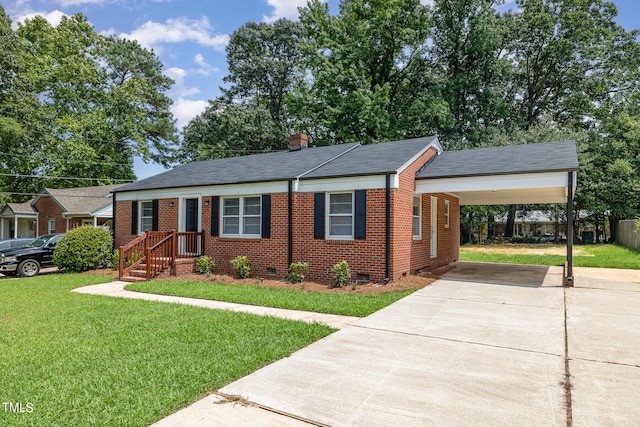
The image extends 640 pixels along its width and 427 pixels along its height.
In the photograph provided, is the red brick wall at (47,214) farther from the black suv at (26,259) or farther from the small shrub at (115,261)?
the small shrub at (115,261)

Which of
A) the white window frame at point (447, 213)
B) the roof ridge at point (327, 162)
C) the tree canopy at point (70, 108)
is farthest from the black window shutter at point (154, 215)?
the tree canopy at point (70, 108)

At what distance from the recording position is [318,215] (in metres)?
10.5

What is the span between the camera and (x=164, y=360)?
4.36 meters

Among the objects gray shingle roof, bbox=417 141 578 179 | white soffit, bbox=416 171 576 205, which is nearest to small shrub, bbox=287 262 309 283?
white soffit, bbox=416 171 576 205

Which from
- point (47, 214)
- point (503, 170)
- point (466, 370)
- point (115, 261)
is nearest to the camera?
point (466, 370)

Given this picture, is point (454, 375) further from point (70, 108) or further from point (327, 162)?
point (70, 108)

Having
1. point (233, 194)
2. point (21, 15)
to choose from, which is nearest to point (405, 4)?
point (233, 194)

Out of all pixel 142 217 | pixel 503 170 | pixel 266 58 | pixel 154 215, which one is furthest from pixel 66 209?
pixel 503 170

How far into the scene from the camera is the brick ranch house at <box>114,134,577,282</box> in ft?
32.2

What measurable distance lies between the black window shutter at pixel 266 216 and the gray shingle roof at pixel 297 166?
581 mm

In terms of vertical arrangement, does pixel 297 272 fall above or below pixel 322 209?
below

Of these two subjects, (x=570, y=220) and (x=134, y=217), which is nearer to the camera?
(x=570, y=220)

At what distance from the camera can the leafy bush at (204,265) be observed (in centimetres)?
1184

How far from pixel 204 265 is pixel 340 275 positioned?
4713 millimetres
